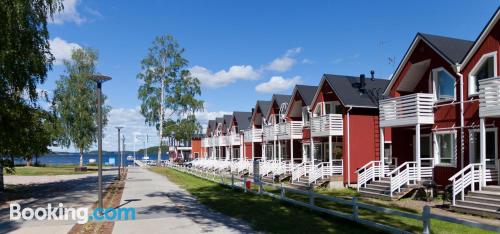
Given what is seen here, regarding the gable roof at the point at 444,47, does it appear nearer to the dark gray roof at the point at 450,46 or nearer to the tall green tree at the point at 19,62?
the dark gray roof at the point at 450,46

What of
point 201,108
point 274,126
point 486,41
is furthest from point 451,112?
point 201,108

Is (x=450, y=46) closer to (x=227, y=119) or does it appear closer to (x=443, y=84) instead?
(x=443, y=84)

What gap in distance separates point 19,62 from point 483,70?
19.4 metres

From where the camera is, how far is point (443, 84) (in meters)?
20.0

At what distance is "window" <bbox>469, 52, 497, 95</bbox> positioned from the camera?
16906mm

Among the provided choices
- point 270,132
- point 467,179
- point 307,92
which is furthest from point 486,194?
point 270,132

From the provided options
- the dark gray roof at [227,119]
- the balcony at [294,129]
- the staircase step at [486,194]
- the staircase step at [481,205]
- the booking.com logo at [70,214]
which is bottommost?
the booking.com logo at [70,214]

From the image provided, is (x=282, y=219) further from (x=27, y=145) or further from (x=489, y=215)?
(x=27, y=145)

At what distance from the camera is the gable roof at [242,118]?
50891 mm

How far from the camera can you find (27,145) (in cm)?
2056

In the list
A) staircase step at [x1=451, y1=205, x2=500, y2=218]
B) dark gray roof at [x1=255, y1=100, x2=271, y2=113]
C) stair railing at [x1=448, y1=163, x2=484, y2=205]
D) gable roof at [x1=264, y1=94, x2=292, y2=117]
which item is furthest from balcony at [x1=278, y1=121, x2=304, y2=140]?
staircase step at [x1=451, y1=205, x2=500, y2=218]

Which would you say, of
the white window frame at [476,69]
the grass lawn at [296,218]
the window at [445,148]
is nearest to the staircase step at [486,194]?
the grass lawn at [296,218]

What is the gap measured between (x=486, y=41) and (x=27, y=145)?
2054cm

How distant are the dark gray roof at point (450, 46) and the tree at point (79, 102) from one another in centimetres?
3942
